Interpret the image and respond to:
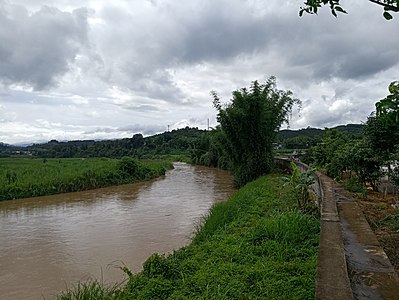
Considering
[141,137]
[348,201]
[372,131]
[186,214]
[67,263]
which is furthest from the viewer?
[141,137]

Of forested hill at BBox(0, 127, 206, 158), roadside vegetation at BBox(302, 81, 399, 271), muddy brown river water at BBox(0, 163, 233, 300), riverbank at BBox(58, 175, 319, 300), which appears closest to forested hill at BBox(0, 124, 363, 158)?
forested hill at BBox(0, 127, 206, 158)

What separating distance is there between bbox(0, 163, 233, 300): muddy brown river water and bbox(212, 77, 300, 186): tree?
2188 millimetres

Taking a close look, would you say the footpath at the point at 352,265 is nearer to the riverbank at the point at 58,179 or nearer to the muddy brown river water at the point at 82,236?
the muddy brown river water at the point at 82,236

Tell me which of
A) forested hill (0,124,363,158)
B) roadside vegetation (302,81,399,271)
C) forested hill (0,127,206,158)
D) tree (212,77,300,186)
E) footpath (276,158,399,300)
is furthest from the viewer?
forested hill (0,127,206,158)

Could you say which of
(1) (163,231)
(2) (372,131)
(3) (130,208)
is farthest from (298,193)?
(3) (130,208)

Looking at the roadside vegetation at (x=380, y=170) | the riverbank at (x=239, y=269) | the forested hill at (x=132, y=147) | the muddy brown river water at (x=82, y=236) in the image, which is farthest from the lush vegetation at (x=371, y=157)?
the forested hill at (x=132, y=147)

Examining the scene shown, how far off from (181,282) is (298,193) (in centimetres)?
330

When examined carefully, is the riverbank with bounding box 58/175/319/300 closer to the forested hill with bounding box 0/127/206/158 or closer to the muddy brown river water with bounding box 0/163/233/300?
the muddy brown river water with bounding box 0/163/233/300

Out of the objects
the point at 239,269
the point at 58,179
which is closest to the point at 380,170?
the point at 239,269

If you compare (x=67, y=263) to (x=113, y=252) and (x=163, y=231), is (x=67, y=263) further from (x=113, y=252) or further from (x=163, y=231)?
(x=163, y=231)

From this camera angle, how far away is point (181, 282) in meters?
3.77

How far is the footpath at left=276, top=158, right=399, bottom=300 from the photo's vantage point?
7.59 feet

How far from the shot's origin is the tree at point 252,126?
15.1 meters

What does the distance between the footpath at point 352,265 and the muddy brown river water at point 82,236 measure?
3.58 meters
